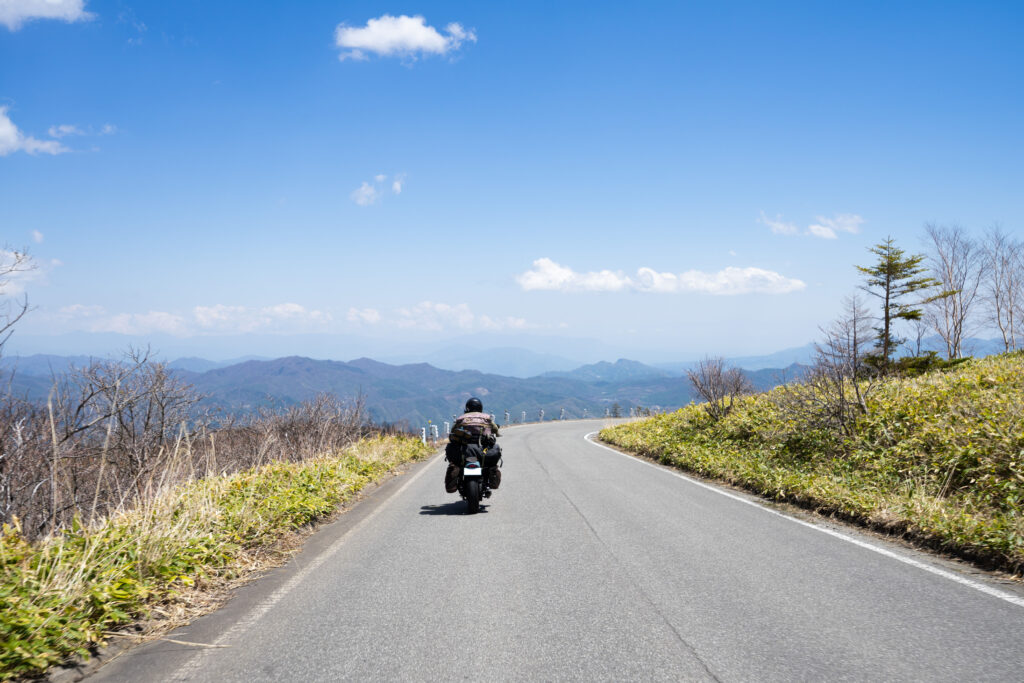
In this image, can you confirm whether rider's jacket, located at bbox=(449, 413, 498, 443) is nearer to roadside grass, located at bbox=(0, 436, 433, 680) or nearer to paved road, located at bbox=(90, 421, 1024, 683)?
paved road, located at bbox=(90, 421, 1024, 683)

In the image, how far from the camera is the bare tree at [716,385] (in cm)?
1838

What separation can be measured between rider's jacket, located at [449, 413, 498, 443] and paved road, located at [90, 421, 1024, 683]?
182 cm

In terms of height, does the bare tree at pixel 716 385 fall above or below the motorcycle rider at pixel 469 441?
above

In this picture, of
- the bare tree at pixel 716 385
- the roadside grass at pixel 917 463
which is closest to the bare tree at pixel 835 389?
the roadside grass at pixel 917 463

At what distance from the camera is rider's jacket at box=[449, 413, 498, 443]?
877cm

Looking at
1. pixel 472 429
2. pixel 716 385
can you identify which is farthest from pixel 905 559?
pixel 716 385

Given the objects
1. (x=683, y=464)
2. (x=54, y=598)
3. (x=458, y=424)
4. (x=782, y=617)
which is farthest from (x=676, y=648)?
(x=683, y=464)

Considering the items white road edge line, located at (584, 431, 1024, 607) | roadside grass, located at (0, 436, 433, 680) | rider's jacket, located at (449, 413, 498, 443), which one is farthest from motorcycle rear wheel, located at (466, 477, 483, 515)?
white road edge line, located at (584, 431, 1024, 607)

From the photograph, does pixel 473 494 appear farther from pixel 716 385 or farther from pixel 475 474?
pixel 716 385

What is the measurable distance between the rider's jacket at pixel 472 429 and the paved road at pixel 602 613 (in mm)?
1821

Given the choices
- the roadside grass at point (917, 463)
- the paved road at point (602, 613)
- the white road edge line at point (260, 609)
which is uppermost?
the roadside grass at point (917, 463)

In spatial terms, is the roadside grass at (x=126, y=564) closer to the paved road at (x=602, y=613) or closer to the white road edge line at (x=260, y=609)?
the paved road at (x=602, y=613)

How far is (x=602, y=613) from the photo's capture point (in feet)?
13.6

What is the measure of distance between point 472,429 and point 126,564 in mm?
4991
